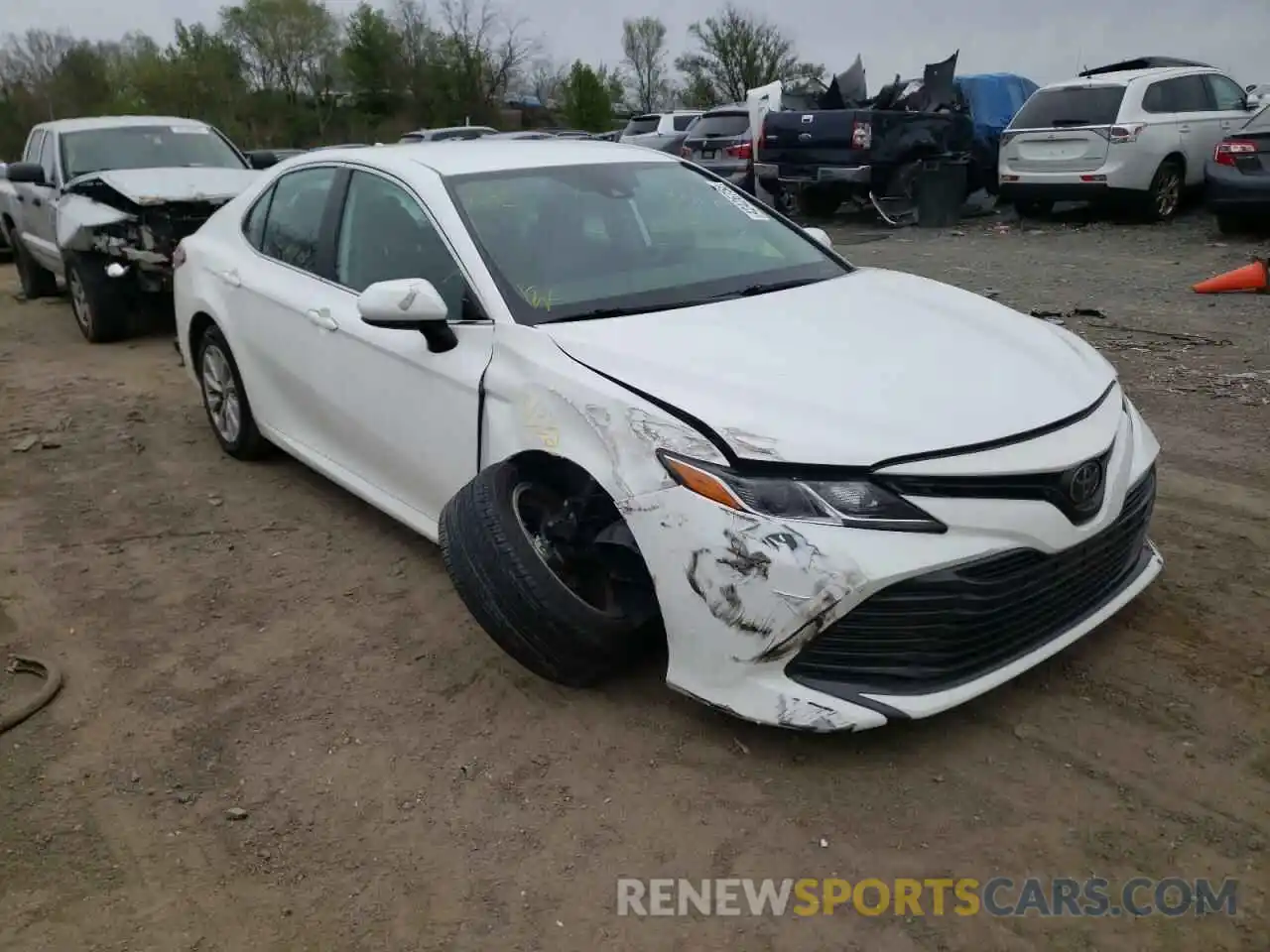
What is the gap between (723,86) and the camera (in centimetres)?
5178

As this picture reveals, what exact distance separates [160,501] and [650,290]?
2.77 metres

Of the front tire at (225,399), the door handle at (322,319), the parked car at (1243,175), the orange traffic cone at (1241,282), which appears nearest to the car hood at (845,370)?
the door handle at (322,319)

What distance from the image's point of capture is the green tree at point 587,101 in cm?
5097

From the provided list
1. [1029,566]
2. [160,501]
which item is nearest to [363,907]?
[1029,566]

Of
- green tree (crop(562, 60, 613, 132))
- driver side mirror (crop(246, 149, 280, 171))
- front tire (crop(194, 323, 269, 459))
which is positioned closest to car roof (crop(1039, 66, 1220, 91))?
driver side mirror (crop(246, 149, 280, 171))

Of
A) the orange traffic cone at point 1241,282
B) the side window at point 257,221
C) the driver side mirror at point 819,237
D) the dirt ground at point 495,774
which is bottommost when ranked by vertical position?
the dirt ground at point 495,774

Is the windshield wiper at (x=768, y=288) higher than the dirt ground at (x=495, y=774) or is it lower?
higher

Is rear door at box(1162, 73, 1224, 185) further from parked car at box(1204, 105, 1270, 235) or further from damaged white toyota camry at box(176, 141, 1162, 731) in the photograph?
damaged white toyota camry at box(176, 141, 1162, 731)

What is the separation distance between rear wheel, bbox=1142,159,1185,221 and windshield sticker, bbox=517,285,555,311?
10.9 metres

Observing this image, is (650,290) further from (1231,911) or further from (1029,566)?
(1231,911)

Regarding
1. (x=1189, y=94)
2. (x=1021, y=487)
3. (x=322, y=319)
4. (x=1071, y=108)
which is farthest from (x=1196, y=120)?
(x=1021, y=487)

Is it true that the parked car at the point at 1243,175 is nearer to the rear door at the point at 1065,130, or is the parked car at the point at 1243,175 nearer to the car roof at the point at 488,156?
the rear door at the point at 1065,130

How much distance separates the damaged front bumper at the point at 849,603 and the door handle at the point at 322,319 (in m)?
1.81

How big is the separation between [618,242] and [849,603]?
1730mm
